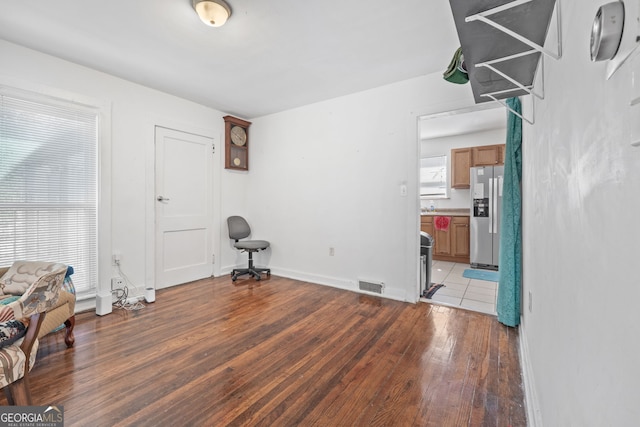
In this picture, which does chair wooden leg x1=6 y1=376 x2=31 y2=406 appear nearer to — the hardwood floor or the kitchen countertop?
the hardwood floor

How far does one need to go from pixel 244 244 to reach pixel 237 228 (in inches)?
13.8

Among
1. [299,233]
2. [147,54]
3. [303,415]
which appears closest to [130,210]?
[147,54]

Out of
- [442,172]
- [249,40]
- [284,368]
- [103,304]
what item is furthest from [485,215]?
[103,304]

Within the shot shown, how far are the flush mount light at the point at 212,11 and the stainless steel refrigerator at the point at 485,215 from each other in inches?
182

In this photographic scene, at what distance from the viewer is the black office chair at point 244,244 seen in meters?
3.95

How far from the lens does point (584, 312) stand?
660 mm

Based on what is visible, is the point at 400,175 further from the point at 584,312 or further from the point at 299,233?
the point at 584,312

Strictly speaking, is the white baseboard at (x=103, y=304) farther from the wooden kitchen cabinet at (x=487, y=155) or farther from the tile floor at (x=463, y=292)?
the wooden kitchen cabinet at (x=487, y=155)

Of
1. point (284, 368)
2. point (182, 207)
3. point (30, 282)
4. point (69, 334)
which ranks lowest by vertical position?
point (284, 368)

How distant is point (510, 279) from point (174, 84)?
4063 millimetres

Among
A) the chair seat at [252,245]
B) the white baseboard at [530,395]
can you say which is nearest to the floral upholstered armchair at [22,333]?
the white baseboard at [530,395]

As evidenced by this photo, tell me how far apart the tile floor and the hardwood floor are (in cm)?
22

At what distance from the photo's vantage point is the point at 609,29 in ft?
1.39

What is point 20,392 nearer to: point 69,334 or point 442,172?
point 69,334
